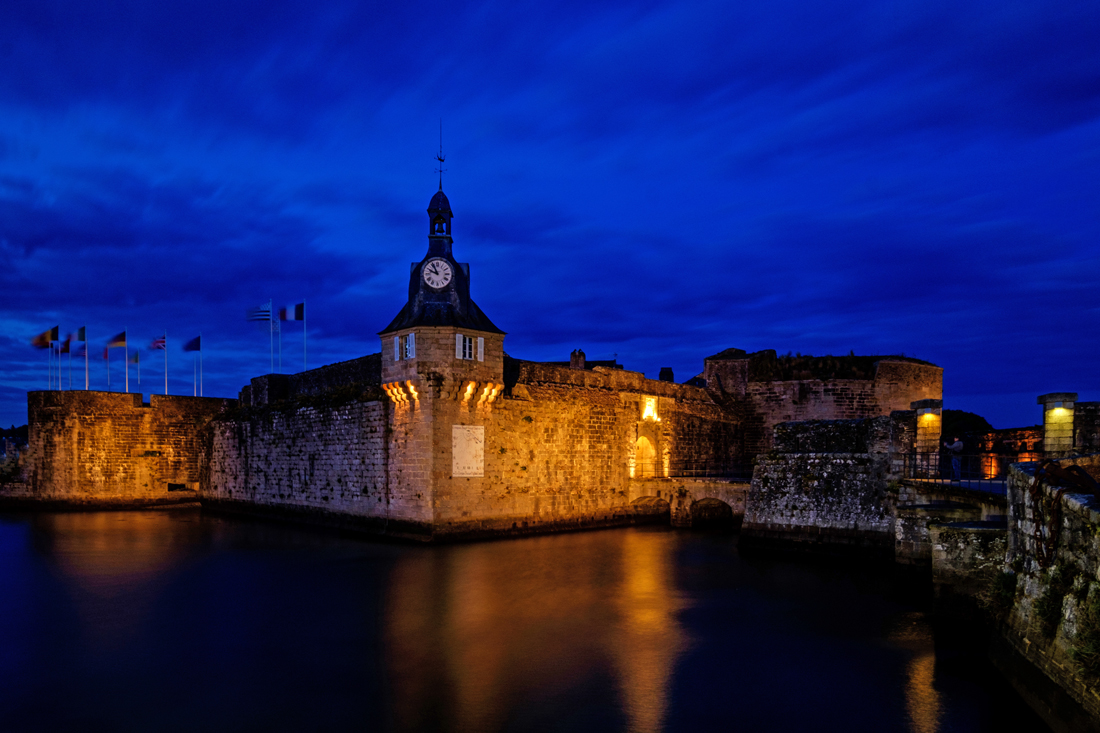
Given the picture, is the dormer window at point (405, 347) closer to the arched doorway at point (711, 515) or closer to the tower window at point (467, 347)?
the tower window at point (467, 347)

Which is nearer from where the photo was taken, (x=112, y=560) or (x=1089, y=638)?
(x=1089, y=638)

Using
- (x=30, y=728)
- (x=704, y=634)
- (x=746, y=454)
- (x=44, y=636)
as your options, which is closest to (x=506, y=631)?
(x=704, y=634)

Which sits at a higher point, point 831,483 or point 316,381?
point 316,381

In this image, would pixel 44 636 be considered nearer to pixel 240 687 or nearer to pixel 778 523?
pixel 240 687

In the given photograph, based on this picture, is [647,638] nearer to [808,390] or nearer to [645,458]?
[645,458]

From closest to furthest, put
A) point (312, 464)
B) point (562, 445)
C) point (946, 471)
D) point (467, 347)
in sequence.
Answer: point (467, 347), point (946, 471), point (562, 445), point (312, 464)

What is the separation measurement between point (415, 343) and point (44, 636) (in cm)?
976

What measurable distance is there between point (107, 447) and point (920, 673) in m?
29.3

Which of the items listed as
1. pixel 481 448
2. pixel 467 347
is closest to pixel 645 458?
pixel 481 448

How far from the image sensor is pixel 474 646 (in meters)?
10.2

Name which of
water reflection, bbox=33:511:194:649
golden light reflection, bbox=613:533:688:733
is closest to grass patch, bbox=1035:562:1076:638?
golden light reflection, bbox=613:533:688:733

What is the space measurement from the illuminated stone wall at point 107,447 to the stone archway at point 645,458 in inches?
754

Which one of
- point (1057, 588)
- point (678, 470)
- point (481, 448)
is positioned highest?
point (481, 448)

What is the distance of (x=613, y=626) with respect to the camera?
11.4m
